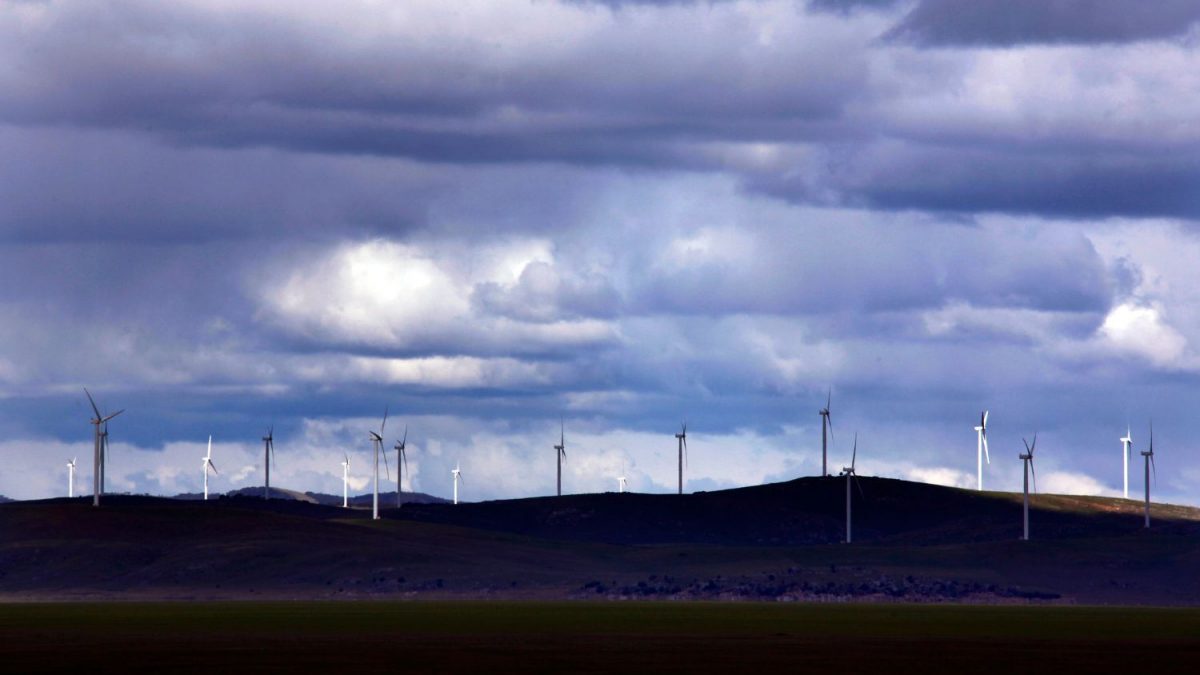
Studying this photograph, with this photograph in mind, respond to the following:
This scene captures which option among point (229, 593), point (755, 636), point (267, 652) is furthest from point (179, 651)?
point (229, 593)

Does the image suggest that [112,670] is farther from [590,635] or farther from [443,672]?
[590,635]

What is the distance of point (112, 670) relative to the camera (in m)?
68.8

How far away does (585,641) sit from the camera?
8906 centimetres

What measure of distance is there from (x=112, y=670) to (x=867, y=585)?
5295 inches

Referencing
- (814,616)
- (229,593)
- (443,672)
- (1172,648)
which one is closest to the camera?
(443,672)

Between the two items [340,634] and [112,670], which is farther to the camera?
[340,634]

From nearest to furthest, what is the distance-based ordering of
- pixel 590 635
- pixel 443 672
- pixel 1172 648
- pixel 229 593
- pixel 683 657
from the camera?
pixel 443 672, pixel 683 657, pixel 1172 648, pixel 590 635, pixel 229 593

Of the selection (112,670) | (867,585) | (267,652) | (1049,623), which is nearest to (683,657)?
(267,652)

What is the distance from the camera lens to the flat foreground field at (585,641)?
72688 mm

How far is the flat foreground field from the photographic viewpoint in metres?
72.7

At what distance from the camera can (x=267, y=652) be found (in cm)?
7956

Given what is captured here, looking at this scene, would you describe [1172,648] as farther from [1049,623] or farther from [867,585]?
[867,585]

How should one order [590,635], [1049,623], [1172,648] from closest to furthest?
[1172,648]
[590,635]
[1049,623]

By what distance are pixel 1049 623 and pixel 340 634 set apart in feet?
146
